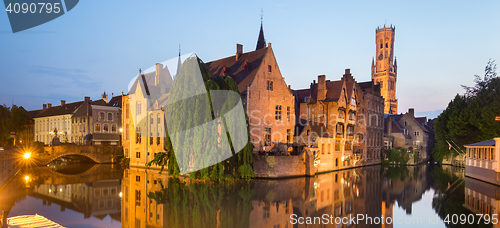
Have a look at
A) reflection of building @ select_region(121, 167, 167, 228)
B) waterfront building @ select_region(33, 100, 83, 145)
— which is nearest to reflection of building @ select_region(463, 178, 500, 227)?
reflection of building @ select_region(121, 167, 167, 228)

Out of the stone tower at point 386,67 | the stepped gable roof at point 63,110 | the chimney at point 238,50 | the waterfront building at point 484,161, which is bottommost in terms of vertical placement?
the waterfront building at point 484,161

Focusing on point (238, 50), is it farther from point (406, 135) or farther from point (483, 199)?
point (406, 135)

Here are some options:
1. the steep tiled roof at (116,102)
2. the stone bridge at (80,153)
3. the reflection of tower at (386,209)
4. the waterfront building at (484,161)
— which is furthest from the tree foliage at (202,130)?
the steep tiled roof at (116,102)

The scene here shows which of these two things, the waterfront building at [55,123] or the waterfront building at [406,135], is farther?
the waterfront building at [55,123]

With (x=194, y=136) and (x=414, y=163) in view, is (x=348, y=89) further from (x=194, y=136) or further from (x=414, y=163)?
(x=194, y=136)

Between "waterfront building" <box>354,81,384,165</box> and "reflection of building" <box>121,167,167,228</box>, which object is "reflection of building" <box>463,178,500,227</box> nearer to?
"reflection of building" <box>121,167,167,228</box>

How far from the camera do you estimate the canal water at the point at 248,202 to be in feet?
53.4

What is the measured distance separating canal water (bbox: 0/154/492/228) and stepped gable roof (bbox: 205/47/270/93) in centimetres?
1090

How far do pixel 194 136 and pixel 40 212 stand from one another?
34.3ft

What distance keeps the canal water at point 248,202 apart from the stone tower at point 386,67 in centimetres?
9847

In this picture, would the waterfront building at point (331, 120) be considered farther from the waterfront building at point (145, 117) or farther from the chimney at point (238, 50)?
the waterfront building at point (145, 117)

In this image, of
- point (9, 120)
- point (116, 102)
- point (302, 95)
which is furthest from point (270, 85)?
point (9, 120)

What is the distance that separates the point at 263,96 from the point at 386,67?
343ft

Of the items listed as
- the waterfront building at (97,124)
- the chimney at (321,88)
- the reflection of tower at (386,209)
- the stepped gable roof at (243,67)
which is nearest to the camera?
the reflection of tower at (386,209)
